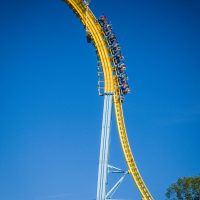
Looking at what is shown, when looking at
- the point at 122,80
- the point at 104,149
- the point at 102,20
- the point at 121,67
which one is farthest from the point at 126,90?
the point at 102,20

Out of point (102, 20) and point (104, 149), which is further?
point (102, 20)

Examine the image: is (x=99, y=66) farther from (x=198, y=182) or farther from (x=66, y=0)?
(x=198, y=182)

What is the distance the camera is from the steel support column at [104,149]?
24609 millimetres

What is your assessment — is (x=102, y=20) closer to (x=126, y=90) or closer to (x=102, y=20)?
(x=102, y=20)

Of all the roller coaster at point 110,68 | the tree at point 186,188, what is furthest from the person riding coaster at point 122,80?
the tree at point 186,188

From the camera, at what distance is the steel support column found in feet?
80.7

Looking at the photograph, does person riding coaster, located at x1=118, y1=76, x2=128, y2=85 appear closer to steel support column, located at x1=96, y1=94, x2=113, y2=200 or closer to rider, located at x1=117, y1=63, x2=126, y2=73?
rider, located at x1=117, y1=63, x2=126, y2=73

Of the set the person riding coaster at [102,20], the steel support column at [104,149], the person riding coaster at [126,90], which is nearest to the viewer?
the steel support column at [104,149]

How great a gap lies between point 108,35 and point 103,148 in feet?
29.6

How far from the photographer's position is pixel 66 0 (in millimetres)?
28172

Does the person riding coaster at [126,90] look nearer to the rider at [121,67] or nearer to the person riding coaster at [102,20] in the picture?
the rider at [121,67]

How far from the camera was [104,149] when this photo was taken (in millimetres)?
25625

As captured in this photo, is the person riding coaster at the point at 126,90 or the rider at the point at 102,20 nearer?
the person riding coaster at the point at 126,90

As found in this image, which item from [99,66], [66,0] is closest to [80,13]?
[66,0]
